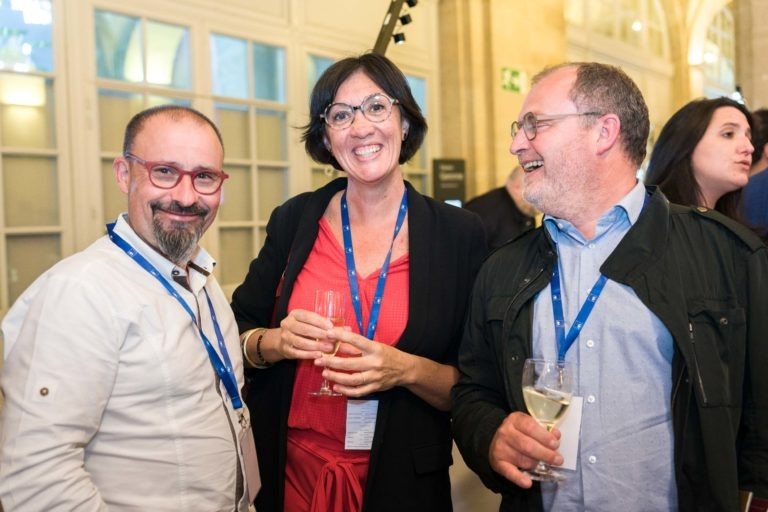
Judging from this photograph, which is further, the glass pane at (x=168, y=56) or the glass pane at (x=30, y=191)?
the glass pane at (x=168, y=56)

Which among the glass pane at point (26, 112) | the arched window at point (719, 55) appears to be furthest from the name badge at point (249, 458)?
the arched window at point (719, 55)

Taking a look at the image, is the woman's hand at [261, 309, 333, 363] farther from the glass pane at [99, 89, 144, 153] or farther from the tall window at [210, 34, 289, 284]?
the tall window at [210, 34, 289, 284]

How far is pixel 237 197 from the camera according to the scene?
18.3 feet

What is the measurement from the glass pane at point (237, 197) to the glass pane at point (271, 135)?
11.2 inches

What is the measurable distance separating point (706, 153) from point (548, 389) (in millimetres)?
1767

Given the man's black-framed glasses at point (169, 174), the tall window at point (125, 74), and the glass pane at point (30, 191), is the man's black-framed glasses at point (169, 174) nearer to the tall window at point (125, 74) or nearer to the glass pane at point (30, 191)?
the glass pane at point (30, 191)

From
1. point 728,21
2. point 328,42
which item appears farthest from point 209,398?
point 728,21

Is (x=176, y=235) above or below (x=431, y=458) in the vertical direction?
above

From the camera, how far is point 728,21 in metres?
14.0

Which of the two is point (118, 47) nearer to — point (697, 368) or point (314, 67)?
point (314, 67)

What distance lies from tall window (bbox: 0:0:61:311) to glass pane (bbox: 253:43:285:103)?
1.83 metres

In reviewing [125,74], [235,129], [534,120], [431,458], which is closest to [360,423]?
[431,458]

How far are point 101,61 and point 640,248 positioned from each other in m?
4.34

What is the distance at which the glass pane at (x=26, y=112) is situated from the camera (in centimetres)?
409
